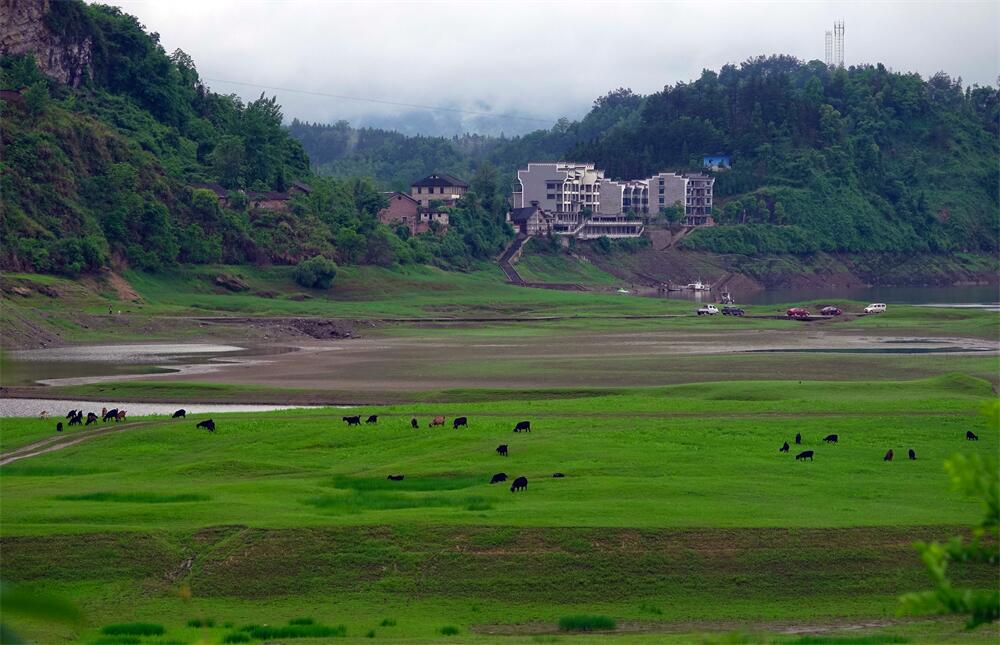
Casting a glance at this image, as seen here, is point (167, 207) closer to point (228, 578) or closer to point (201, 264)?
point (201, 264)

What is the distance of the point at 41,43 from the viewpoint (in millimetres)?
146500

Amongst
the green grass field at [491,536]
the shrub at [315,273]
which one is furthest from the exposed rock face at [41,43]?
the green grass field at [491,536]

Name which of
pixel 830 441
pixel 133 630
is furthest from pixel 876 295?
pixel 133 630

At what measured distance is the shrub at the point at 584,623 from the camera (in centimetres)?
2743

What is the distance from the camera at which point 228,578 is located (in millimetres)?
30219

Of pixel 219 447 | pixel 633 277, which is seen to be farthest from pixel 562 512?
pixel 633 277

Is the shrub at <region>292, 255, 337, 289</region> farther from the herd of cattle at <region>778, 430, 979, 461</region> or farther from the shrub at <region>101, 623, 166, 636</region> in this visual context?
the shrub at <region>101, 623, 166, 636</region>

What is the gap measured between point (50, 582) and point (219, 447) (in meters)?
16.3

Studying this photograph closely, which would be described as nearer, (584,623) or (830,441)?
(584,623)

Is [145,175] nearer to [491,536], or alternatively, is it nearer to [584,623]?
[491,536]

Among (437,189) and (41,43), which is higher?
(41,43)

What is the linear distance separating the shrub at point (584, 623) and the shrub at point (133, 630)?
8022mm

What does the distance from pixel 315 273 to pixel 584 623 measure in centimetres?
10432

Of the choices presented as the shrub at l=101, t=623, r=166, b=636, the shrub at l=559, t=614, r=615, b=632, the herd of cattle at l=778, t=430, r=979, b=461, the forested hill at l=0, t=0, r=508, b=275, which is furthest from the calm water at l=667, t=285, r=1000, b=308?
the shrub at l=101, t=623, r=166, b=636
